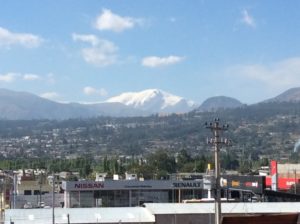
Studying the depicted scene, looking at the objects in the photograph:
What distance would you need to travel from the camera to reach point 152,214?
6119cm

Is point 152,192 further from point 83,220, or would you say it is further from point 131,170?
point 131,170

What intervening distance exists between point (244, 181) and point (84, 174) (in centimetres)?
9019

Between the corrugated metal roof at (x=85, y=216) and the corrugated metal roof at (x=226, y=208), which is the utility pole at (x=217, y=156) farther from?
the corrugated metal roof at (x=85, y=216)

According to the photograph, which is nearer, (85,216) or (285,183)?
(85,216)

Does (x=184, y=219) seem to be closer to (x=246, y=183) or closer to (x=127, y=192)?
(x=246, y=183)

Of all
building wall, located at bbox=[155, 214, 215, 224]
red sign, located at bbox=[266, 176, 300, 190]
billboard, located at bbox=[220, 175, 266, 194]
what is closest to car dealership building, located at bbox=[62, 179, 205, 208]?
billboard, located at bbox=[220, 175, 266, 194]

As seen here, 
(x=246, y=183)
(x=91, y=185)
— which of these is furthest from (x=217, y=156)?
(x=91, y=185)

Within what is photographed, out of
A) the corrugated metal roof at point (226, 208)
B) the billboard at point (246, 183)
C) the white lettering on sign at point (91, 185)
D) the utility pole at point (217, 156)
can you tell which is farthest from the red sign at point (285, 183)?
the utility pole at point (217, 156)

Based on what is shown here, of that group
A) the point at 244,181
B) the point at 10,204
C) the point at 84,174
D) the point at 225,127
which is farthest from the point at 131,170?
the point at 225,127

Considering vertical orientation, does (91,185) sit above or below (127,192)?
above

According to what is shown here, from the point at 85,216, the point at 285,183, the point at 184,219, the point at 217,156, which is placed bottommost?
the point at 285,183

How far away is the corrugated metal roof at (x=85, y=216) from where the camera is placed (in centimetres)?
5956

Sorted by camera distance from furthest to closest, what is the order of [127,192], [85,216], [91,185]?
1. [127,192]
2. [91,185]
3. [85,216]

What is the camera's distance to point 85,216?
6078cm
